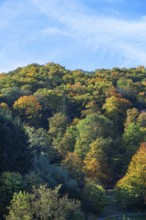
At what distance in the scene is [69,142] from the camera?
7812 cm

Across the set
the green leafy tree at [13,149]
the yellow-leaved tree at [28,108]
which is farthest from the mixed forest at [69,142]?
the green leafy tree at [13,149]

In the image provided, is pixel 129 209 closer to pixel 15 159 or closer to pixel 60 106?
pixel 15 159

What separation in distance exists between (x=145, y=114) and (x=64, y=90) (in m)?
23.9

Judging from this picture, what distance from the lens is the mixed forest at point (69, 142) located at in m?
37.9

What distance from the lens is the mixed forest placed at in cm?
3788

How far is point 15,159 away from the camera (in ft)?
152

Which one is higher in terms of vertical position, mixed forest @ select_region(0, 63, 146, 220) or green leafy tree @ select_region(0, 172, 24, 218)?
mixed forest @ select_region(0, 63, 146, 220)

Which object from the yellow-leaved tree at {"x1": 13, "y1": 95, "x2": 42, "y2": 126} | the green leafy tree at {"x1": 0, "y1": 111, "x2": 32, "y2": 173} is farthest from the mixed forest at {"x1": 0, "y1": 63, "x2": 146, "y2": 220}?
the green leafy tree at {"x1": 0, "y1": 111, "x2": 32, "y2": 173}

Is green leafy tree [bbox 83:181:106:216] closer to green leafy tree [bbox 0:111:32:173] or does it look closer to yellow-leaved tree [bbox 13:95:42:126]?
green leafy tree [bbox 0:111:32:173]

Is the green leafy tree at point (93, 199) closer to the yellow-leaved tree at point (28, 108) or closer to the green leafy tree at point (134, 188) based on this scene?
the green leafy tree at point (134, 188)

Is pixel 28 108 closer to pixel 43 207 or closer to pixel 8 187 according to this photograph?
pixel 8 187

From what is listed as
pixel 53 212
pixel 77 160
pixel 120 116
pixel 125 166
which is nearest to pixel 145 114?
pixel 120 116

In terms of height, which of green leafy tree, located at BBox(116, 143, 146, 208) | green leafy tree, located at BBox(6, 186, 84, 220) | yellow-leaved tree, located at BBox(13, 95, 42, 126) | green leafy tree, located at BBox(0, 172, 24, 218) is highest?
yellow-leaved tree, located at BBox(13, 95, 42, 126)

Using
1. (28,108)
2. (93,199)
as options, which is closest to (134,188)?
(93,199)
